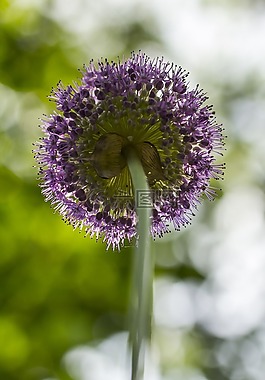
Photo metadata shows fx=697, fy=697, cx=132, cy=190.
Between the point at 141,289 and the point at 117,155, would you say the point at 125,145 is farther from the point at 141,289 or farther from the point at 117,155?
the point at 141,289

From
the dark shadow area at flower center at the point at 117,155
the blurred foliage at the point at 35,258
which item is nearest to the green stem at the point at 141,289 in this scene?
the dark shadow area at flower center at the point at 117,155

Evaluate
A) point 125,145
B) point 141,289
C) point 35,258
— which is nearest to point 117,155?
point 125,145

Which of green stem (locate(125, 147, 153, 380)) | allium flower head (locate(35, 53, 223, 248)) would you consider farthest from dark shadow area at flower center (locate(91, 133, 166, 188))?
green stem (locate(125, 147, 153, 380))

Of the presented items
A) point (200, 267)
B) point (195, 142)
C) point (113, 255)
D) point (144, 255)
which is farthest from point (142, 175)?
point (200, 267)

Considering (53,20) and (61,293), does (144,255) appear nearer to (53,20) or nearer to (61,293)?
(61,293)

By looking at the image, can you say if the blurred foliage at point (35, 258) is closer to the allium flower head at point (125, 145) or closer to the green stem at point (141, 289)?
the allium flower head at point (125, 145)

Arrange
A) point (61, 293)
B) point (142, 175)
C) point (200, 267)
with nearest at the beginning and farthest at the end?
point (142, 175), point (61, 293), point (200, 267)

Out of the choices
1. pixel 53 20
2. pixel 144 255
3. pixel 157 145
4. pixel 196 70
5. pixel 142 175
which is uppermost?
pixel 196 70
